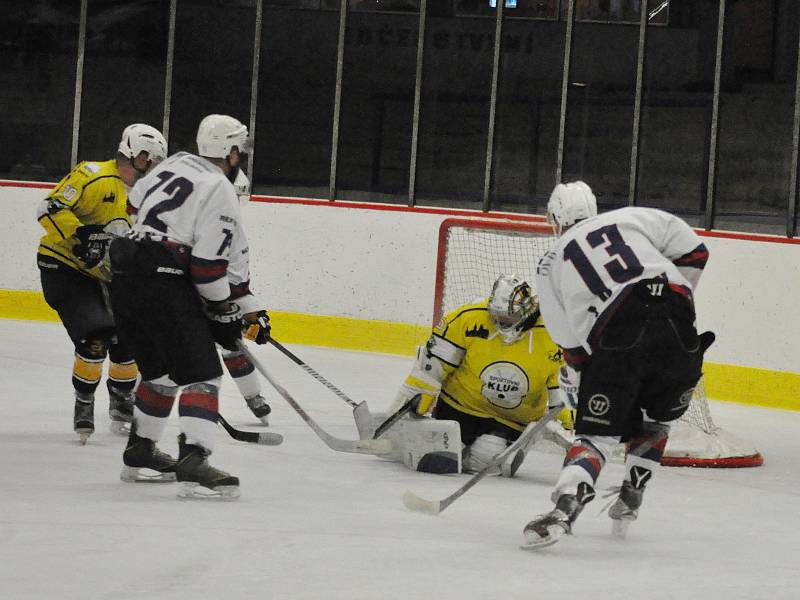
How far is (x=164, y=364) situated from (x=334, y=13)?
606 cm

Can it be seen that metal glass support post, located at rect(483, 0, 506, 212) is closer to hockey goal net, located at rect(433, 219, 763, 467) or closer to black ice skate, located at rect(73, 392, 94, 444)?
hockey goal net, located at rect(433, 219, 763, 467)

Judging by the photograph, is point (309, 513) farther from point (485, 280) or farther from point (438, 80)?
point (438, 80)

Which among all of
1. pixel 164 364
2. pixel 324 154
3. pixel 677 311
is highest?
pixel 324 154

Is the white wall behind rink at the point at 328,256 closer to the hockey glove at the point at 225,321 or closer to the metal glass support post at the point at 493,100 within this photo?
the metal glass support post at the point at 493,100

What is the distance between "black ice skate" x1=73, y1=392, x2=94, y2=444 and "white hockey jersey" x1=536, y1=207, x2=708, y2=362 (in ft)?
6.50

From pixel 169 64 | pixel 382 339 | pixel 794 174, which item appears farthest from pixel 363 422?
pixel 169 64

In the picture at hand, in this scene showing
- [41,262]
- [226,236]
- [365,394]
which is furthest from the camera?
[365,394]

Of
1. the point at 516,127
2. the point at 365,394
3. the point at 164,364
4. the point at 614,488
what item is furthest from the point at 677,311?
the point at 516,127

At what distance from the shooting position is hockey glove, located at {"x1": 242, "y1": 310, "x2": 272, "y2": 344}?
196 inches

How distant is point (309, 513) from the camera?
390cm

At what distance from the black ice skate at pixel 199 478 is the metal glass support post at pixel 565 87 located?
5.47 m

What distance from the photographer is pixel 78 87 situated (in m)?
9.82

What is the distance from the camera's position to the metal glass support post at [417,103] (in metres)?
9.22

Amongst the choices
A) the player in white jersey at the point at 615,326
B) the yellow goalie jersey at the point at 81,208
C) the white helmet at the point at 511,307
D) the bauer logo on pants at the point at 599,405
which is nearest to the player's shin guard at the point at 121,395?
the yellow goalie jersey at the point at 81,208
